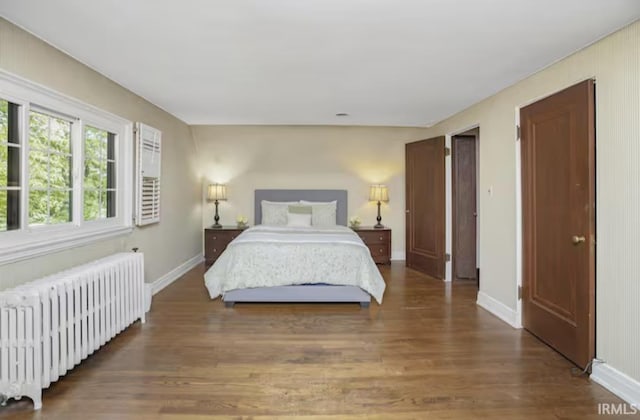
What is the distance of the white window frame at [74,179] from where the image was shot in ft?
7.14

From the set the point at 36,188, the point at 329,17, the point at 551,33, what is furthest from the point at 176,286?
the point at 551,33

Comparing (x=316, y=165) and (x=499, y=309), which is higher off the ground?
(x=316, y=165)

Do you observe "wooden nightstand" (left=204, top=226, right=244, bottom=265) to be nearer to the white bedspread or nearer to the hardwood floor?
the white bedspread

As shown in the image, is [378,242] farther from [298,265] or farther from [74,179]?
[74,179]

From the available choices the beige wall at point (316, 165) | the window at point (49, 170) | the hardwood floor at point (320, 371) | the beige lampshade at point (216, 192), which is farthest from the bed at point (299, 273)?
the beige wall at point (316, 165)

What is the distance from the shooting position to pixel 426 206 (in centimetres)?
515

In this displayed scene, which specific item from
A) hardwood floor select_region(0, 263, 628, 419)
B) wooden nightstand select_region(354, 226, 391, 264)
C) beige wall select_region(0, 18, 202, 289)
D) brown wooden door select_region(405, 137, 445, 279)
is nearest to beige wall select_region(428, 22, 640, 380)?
hardwood floor select_region(0, 263, 628, 419)

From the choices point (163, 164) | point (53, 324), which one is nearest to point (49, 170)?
point (53, 324)

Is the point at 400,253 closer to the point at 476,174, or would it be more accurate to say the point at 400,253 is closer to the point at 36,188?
the point at 476,174

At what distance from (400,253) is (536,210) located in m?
3.38

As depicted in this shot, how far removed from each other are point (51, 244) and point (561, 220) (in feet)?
12.4

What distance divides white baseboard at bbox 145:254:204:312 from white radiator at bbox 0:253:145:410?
2.14 feet

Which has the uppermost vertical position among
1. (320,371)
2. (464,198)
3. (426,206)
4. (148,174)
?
(148,174)

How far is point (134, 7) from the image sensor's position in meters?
1.93
